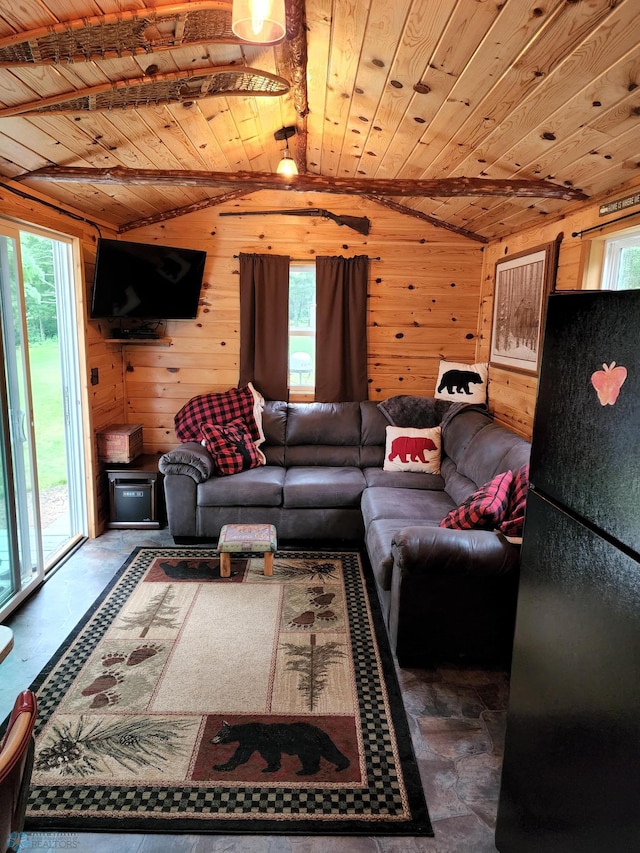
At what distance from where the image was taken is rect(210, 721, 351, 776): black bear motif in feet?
6.82

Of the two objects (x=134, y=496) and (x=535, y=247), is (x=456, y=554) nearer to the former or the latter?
(x=535, y=247)

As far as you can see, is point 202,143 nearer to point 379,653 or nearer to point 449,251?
point 449,251

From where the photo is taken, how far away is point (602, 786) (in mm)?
1066

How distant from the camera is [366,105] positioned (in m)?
2.79

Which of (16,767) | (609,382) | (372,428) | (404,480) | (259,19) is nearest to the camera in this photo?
(16,767)

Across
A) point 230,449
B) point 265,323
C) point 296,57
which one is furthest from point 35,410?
point 296,57

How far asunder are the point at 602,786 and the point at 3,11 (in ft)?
8.46

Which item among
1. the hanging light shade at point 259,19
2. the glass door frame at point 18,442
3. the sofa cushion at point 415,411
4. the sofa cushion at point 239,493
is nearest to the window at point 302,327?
the sofa cushion at point 415,411

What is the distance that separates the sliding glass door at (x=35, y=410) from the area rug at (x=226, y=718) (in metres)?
0.60

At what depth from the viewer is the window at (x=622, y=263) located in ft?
9.43

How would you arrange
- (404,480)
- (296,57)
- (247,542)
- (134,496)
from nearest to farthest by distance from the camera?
(296,57) < (247,542) < (404,480) < (134,496)

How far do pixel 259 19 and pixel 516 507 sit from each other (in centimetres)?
223

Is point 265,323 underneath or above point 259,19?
underneath

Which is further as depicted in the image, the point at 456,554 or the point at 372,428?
the point at 372,428
